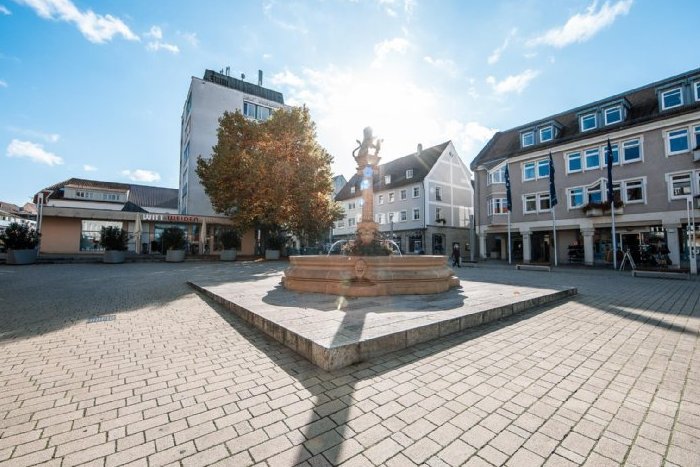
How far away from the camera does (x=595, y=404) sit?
9.12ft

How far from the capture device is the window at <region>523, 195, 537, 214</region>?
26.3 meters

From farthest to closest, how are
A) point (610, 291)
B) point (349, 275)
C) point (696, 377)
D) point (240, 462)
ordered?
point (610, 291) < point (349, 275) < point (696, 377) < point (240, 462)

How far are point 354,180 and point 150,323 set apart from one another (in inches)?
1817

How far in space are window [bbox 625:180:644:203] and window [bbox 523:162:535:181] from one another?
6.35 meters

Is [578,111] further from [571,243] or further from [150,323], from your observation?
[150,323]

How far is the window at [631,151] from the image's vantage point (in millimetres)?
21031

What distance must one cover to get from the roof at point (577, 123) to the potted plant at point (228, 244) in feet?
76.6

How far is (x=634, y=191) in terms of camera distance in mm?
21250

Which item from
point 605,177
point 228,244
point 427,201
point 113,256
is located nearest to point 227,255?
point 228,244

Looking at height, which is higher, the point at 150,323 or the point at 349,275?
the point at 349,275


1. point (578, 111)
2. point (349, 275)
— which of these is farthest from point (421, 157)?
point (349, 275)

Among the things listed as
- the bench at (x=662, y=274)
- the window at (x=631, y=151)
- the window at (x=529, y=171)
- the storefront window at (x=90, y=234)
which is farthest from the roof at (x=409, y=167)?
the storefront window at (x=90, y=234)

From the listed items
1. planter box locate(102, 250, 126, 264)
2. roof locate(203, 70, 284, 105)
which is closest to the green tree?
planter box locate(102, 250, 126, 264)

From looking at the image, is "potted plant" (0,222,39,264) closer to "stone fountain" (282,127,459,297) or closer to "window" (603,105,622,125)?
"stone fountain" (282,127,459,297)
